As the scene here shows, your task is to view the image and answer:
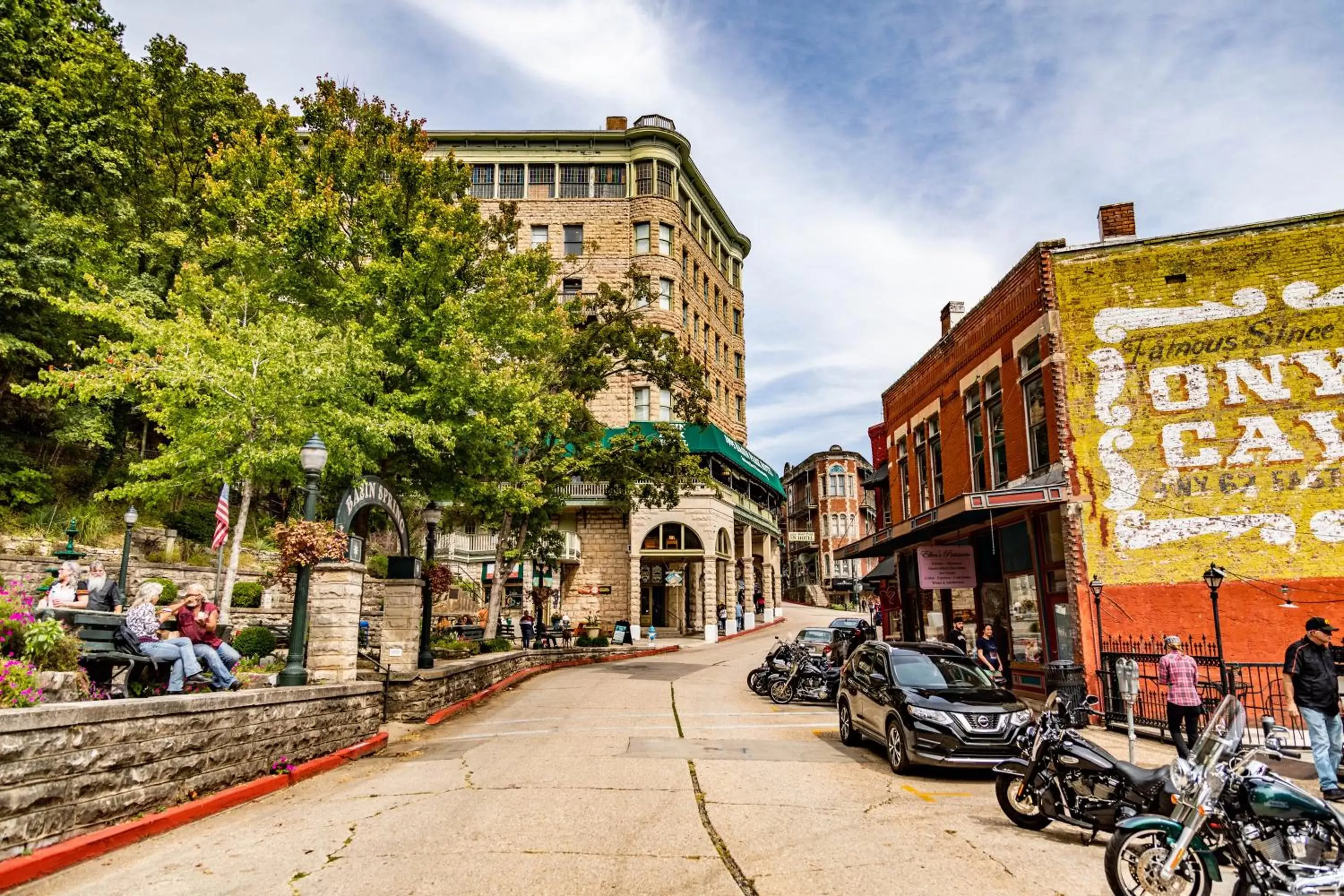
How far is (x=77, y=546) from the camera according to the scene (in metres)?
21.9

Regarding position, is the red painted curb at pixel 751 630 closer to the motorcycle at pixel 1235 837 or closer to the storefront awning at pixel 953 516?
the storefront awning at pixel 953 516

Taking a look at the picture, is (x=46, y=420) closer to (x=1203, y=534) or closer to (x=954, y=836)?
(x=954, y=836)

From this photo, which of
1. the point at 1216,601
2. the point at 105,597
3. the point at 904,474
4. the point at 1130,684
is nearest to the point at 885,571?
the point at 904,474

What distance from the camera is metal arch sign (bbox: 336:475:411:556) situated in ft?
41.4

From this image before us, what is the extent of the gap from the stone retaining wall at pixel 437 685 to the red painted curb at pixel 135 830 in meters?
3.85

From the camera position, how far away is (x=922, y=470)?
2383 cm

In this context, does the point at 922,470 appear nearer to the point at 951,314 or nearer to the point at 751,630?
the point at 951,314

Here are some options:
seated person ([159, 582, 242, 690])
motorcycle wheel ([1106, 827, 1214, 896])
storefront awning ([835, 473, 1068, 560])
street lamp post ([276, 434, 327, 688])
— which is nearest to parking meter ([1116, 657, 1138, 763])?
storefront awning ([835, 473, 1068, 560])

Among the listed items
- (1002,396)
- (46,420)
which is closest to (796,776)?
(1002,396)

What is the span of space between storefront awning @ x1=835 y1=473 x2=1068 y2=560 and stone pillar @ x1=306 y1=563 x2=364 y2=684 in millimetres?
10688

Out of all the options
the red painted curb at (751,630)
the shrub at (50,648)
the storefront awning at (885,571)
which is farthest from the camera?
the red painted curb at (751,630)

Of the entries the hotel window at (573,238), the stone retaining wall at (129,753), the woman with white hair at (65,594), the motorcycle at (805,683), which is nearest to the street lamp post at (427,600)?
the woman with white hair at (65,594)

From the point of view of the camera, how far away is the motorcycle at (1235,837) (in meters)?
4.89

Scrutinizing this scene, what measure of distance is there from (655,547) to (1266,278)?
28.6m
